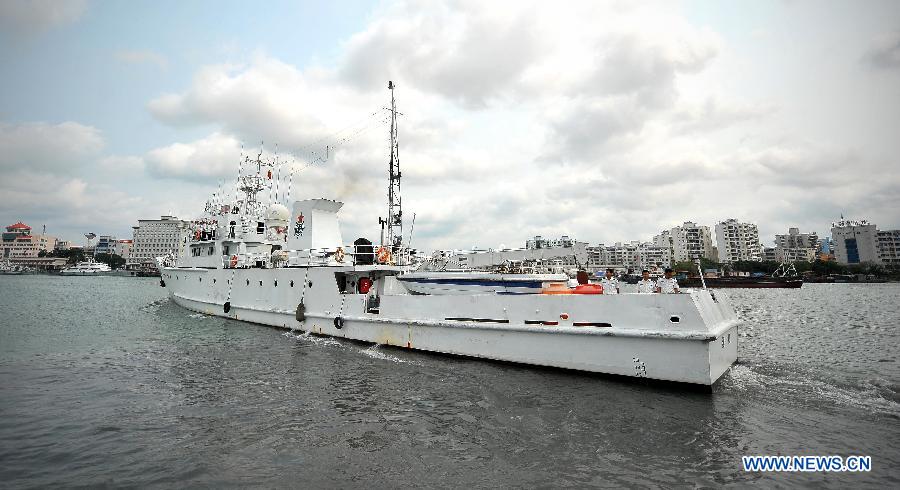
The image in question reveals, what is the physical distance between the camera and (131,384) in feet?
35.4

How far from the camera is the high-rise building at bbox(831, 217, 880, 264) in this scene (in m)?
150

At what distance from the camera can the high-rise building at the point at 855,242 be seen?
150 metres

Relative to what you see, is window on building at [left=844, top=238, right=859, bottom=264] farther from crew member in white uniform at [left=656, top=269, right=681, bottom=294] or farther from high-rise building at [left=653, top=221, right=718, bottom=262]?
crew member in white uniform at [left=656, top=269, right=681, bottom=294]

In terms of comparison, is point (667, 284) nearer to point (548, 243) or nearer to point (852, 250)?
point (548, 243)

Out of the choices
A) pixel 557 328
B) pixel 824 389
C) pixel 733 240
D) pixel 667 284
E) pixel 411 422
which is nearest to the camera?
pixel 411 422

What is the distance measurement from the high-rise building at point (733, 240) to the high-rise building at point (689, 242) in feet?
10.9

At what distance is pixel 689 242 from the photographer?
157 metres

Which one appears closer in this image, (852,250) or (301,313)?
(301,313)

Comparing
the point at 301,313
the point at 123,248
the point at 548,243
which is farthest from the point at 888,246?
the point at 123,248

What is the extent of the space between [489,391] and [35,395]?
37.2 feet

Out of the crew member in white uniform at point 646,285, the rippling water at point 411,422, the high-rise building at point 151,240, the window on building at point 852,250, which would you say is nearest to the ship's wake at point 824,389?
the rippling water at point 411,422

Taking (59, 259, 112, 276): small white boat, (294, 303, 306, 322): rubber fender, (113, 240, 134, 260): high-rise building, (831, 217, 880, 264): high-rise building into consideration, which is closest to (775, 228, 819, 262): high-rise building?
(831, 217, 880, 264): high-rise building

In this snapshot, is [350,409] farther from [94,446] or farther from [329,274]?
[329,274]

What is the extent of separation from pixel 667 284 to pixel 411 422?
308 inches
